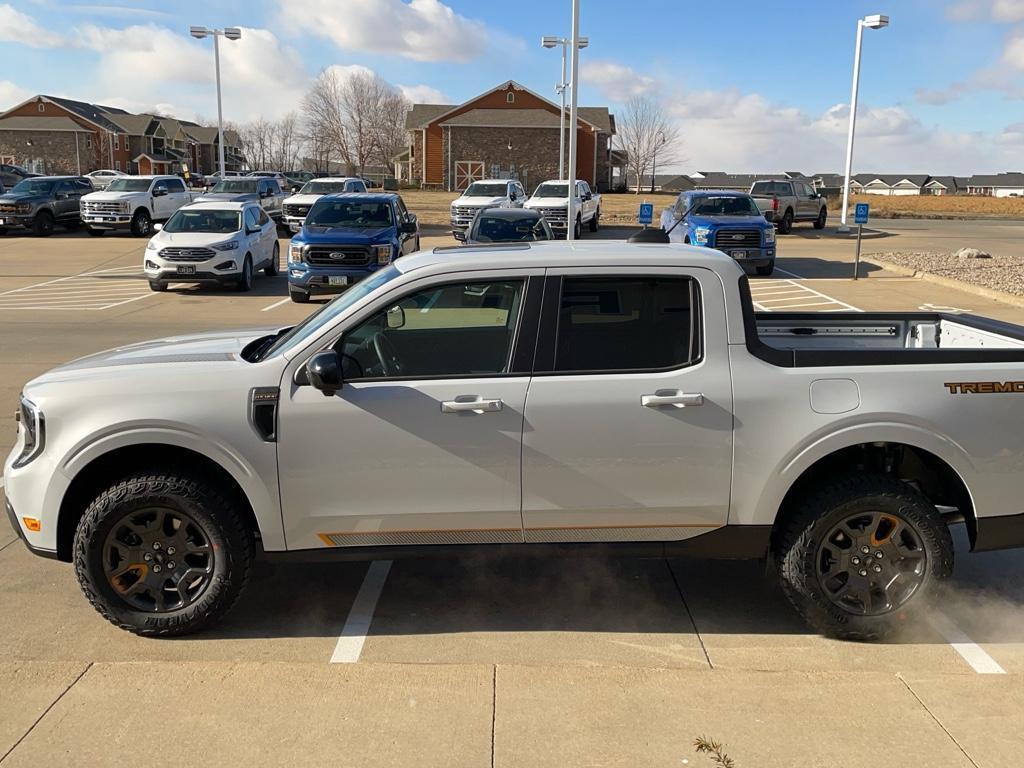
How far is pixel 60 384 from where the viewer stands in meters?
4.09

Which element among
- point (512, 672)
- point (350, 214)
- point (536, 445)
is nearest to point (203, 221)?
point (350, 214)

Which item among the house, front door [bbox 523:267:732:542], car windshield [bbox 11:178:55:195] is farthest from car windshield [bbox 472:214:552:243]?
the house

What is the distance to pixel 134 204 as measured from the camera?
29672mm

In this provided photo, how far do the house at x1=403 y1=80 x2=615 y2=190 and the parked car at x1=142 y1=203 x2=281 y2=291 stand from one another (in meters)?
44.4

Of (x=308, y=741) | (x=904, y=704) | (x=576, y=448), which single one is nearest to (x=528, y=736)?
(x=308, y=741)

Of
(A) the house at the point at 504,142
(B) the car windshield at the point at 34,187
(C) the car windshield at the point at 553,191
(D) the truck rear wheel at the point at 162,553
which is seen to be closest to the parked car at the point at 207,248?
(C) the car windshield at the point at 553,191

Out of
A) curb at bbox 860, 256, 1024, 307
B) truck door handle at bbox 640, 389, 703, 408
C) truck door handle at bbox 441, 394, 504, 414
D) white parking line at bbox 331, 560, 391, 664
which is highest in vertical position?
truck door handle at bbox 640, 389, 703, 408

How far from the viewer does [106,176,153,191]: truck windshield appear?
30.8 m

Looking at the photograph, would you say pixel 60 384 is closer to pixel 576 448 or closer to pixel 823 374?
pixel 576 448

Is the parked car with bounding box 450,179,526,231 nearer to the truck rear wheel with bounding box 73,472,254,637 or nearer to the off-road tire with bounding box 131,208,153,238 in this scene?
the off-road tire with bounding box 131,208,153,238

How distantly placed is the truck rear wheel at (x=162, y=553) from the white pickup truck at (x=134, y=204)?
27376 millimetres

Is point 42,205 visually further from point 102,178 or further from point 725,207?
point 725,207

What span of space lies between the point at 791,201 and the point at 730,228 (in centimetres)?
1510

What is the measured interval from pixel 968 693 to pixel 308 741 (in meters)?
2.58
